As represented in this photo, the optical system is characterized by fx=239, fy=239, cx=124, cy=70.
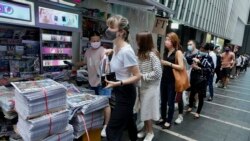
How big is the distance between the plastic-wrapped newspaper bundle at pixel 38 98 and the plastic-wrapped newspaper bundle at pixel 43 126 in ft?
0.23

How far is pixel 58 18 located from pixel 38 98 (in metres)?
1.65

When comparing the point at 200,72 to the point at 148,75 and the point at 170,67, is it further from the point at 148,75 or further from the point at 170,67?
the point at 148,75

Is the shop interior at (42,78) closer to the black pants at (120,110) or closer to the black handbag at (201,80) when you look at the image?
the black pants at (120,110)

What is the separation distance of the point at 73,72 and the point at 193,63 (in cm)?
281

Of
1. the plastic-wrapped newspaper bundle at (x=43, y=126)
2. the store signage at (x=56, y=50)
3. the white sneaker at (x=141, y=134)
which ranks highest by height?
the store signage at (x=56, y=50)

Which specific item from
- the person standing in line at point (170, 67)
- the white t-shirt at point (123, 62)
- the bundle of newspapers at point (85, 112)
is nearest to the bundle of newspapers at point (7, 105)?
the bundle of newspapers at point (85, 112)

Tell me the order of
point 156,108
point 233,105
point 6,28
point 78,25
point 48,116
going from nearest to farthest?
point 48,116, point 6,28, point 156,108, point 78,25, point 233,105

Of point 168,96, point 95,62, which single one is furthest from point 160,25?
point 95,62

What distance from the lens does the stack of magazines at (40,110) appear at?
2.59 meters

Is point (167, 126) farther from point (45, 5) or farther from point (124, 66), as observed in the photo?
point (45, 5)

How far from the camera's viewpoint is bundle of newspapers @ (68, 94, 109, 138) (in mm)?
3162

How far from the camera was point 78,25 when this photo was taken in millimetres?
4254

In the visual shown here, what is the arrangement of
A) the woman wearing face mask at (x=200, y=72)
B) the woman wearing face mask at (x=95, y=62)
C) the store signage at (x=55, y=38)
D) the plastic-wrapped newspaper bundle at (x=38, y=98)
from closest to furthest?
the plastic-wrapped newspaper bundle at (x=38, y=98)
the store signage at (x=55, y=38)
the woman wearing face mask at (x=95, y=62)
the woman wearing face mask at (x=200, y=72)

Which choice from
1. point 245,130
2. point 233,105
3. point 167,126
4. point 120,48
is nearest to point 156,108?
point 167,126
